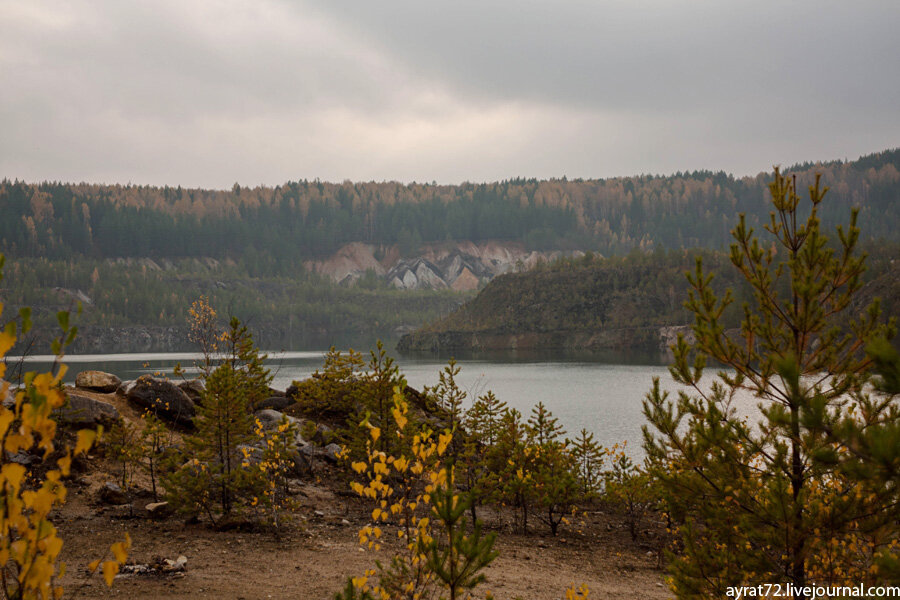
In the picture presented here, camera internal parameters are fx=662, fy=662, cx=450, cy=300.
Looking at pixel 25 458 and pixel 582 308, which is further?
pixel 582 308

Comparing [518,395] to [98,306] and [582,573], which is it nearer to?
[582,573]

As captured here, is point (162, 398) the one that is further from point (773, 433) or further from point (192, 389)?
point (773, 433)

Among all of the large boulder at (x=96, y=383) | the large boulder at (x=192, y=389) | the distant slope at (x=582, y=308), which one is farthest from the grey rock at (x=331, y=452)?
the distant slope at (x=582, y=308)

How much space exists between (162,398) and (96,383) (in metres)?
1.96

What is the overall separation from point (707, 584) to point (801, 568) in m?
0.95

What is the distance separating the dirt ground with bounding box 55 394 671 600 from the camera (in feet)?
25.0

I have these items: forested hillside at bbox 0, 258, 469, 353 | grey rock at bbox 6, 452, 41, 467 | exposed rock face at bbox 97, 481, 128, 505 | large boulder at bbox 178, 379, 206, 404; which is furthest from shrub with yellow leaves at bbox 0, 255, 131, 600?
forested hillside at bbox 0, 258, 469, 353

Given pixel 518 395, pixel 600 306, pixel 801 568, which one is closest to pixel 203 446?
pixel 801 568

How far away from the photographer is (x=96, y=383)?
1712 cm

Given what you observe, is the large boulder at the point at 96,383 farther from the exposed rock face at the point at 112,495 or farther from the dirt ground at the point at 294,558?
the exposed rock face at the point at 112,495

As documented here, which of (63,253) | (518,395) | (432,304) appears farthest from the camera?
(63,253)

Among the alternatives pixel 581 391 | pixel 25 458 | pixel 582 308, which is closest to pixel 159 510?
pixel 25 458

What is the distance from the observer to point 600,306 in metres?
125

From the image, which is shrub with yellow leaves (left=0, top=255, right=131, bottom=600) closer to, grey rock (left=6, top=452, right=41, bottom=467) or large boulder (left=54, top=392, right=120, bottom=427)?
grey rock (left=6, top=452, right=41, bottom=467)
